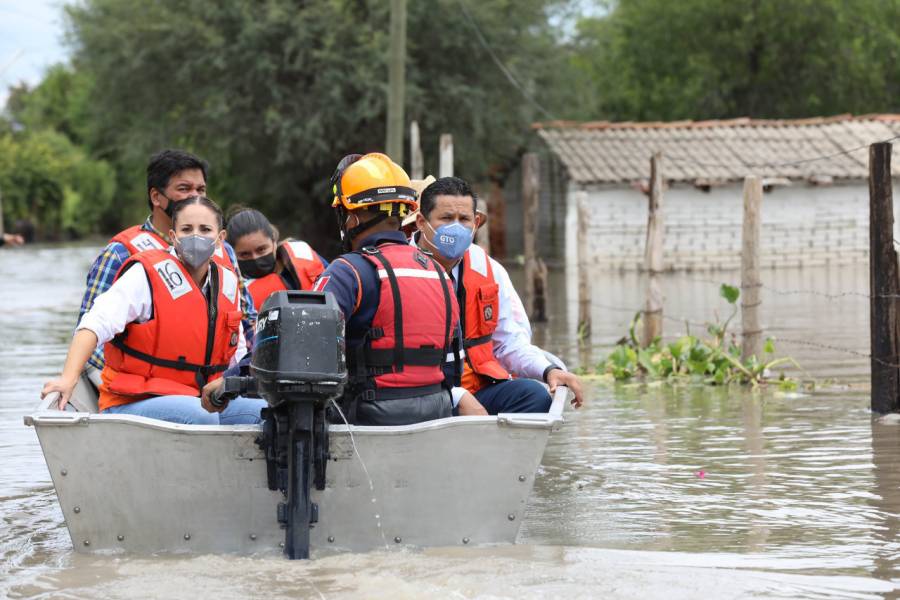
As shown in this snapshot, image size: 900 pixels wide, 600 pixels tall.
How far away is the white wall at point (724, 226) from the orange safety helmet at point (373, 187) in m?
27.1

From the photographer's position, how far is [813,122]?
35.7m

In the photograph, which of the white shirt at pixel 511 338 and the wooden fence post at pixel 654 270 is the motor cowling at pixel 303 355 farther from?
the wooden fence post at pixel 654 270

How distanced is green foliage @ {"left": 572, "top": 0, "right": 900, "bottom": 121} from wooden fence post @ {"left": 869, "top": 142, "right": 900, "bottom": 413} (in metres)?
34.7

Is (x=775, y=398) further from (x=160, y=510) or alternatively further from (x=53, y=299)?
(x=53, y=299)

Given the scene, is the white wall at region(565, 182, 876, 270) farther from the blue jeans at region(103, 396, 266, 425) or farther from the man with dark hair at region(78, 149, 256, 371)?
the blue jeans at region(103, 396, 266, 425)

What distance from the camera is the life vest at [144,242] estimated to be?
6.68m

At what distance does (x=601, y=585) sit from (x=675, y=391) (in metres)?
6.57

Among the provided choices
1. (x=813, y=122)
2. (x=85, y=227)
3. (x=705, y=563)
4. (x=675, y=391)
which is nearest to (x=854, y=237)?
(x=813, y=122)

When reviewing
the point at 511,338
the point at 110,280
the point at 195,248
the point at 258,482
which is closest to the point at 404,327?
the point at 258,482

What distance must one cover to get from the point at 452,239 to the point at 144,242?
1513 millimetres

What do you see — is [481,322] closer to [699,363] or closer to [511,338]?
[511,338]

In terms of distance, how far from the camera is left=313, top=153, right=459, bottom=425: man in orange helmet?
574 centimetres

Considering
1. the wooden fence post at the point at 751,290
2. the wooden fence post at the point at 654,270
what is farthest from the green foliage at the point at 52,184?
the wooden fence post at the point at 751,290

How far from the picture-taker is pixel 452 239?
6.29m
